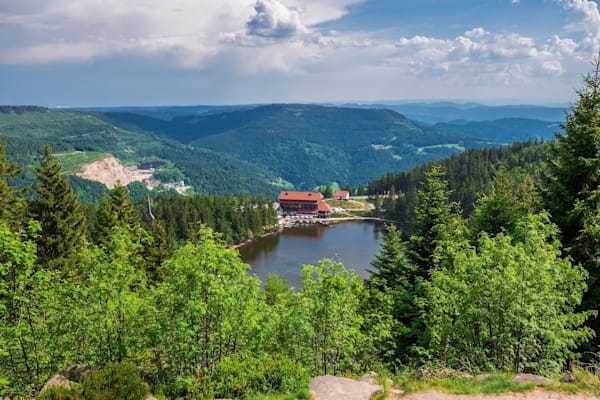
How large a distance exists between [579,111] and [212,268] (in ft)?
58.0

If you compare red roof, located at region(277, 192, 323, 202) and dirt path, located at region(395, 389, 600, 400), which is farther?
red roof, located at region(277, 192, 323, 202)

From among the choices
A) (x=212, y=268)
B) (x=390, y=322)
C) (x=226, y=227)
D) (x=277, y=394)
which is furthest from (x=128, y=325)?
(x=226, y=227)

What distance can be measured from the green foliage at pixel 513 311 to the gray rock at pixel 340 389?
3280 millimetres

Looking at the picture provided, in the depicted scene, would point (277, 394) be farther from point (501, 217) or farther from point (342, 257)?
point (342, 257)

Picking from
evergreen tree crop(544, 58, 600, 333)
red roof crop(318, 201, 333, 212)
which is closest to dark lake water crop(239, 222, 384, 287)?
red roof crop(318, 201, 333, 212)

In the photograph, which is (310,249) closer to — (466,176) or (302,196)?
(302,196)

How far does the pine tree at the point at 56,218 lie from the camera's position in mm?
29047

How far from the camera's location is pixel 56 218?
29.5m

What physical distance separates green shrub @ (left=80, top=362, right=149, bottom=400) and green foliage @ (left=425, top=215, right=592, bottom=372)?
368 inches

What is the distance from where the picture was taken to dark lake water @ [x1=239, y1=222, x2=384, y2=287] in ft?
256

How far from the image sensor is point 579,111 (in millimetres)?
18234

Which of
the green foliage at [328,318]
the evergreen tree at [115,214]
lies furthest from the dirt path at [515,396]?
the evergreen tree at [115,214]

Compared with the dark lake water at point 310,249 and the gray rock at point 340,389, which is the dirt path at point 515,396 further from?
the dark lake water at point 310,249

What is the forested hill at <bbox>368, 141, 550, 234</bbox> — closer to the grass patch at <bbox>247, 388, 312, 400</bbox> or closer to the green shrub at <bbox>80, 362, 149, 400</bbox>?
the grass patch at <bbox>247, 388, 312, 400</bbox>
